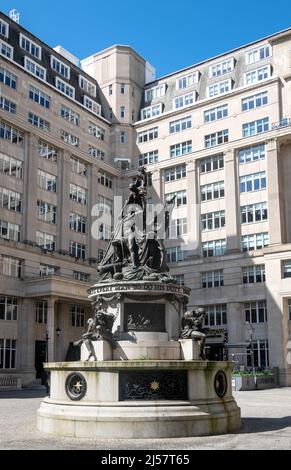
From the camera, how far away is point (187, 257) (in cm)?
6856

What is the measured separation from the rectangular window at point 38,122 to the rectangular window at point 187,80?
22445 mm

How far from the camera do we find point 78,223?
2675 inches

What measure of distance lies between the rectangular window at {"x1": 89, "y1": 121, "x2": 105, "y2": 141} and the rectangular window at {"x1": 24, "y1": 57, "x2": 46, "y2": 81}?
9257 mm

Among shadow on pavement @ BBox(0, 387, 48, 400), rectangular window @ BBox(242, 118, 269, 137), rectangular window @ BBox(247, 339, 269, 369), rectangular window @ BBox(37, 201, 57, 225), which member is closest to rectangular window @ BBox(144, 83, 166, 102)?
rectangular window @ BBox(242, 118, 269, 137)

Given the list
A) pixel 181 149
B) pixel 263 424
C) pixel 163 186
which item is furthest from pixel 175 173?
pixel 263 424

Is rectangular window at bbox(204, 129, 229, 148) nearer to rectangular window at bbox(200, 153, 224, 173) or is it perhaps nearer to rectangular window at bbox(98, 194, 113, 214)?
rectangular window at bbox(200, 153, 224, 173)

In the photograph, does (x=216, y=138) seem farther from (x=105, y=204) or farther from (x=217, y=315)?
(x=217, y=315)

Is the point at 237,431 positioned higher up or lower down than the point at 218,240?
lower down

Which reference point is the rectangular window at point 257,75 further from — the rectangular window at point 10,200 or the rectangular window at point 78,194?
the rectangular window at point 10,200

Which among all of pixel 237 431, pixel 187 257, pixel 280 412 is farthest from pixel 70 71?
pixel 237 431

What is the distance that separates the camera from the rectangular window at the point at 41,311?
2340 inches

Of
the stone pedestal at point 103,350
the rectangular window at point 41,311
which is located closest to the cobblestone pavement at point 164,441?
the stone pedestal at point 103,350
